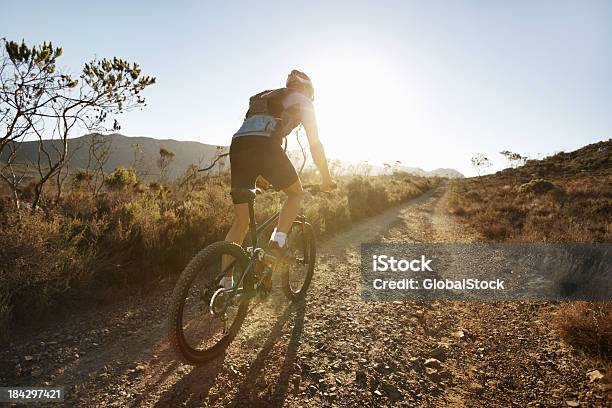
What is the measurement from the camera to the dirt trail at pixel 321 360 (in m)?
2.52

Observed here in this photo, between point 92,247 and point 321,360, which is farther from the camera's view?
point 92,247

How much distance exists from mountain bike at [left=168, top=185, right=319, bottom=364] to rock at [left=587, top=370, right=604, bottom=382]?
9.98 ft

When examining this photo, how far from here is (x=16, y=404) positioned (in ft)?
7.32

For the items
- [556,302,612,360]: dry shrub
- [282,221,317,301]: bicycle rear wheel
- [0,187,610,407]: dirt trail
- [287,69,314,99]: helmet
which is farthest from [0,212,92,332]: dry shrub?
[556,302,612,360]: dry shrub

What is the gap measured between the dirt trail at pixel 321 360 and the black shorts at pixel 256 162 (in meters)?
1.60

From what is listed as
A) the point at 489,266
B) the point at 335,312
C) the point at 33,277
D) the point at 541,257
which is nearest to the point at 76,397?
the point at 33,277

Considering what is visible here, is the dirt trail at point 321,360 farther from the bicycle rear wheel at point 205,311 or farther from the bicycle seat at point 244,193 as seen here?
the bicycle seat at point 244,193

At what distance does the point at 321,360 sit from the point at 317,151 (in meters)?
2.07

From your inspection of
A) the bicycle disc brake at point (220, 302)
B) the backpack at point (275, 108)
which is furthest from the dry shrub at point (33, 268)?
the backpack at point (275, 108)

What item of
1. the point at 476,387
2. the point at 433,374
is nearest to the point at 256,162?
the point at 433,374

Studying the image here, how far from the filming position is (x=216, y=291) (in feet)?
9.04

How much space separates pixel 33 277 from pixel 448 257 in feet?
23.9

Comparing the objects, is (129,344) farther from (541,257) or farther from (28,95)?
(541,257)

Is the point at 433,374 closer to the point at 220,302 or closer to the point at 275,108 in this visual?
the point at 220,302
